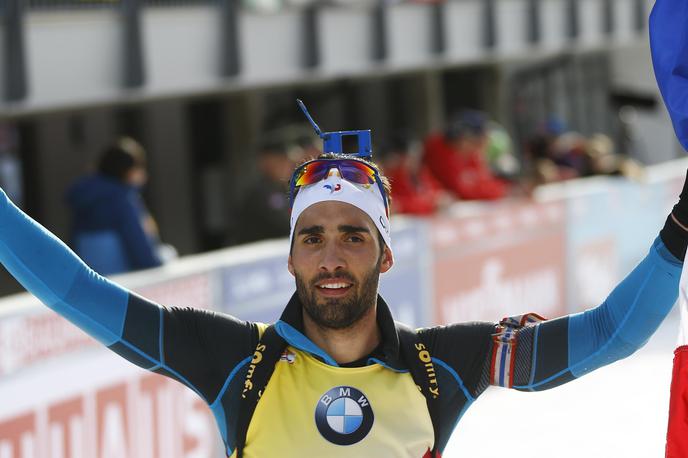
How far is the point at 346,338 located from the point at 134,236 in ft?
16.0

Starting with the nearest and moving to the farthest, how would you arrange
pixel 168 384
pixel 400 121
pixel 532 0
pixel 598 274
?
pixel 168 384 → pixel 598 274 → pixel 532 0 → pixel 400 121

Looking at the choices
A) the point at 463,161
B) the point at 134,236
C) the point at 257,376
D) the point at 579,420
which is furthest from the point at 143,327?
the point at 463,161

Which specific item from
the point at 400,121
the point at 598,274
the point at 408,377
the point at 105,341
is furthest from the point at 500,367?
the point at 400,121

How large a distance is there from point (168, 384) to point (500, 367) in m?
3.77

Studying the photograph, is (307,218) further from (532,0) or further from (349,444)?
(532,0)

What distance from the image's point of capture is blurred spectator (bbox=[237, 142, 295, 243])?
28.7 ft

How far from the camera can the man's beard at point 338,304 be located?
317 cm

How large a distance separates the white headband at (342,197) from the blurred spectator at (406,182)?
22.6 feet

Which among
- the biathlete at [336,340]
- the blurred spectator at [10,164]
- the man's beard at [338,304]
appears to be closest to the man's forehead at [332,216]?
the biathlete at [336,340]

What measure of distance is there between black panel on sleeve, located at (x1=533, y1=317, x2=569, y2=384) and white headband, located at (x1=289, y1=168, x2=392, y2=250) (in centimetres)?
46

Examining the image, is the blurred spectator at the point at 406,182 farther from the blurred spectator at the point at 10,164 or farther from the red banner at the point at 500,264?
the blurred spectator at the point at 10,164

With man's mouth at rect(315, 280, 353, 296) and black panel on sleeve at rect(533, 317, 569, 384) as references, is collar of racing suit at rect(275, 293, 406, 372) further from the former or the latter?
black panel on sleeve at rect(533, 317, 569, 384)

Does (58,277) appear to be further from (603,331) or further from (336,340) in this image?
(603,331)

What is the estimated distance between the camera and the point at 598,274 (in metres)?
12.8
